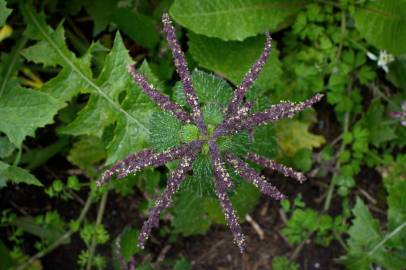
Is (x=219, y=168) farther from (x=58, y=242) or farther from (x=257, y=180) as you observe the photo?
(x=58, y=242)

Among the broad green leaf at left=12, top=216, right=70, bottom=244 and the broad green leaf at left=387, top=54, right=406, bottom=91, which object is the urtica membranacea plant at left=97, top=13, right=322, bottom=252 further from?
the broad green leaf at left=387, top=54, right=406, bottom=91

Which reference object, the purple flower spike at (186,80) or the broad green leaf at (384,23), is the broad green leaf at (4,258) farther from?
the broad green leaf at (384,23)

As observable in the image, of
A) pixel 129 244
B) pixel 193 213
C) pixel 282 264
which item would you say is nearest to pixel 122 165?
pixel 129 244

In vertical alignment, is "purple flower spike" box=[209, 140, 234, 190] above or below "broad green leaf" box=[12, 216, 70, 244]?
above

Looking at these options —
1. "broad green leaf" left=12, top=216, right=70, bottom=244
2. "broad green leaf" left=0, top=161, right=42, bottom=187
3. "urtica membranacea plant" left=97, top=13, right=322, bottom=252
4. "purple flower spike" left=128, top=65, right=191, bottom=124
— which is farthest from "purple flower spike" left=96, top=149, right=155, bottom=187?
"broad green leaf" left=12, top=216, right=70, bottom=244

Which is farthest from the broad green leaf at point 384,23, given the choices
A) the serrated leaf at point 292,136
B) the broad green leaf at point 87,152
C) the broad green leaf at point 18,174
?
the broad green leaf at point 18,174

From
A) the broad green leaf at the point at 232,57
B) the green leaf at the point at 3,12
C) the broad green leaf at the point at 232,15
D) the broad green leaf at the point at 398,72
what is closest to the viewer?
the green leaf at the point at 3,12
